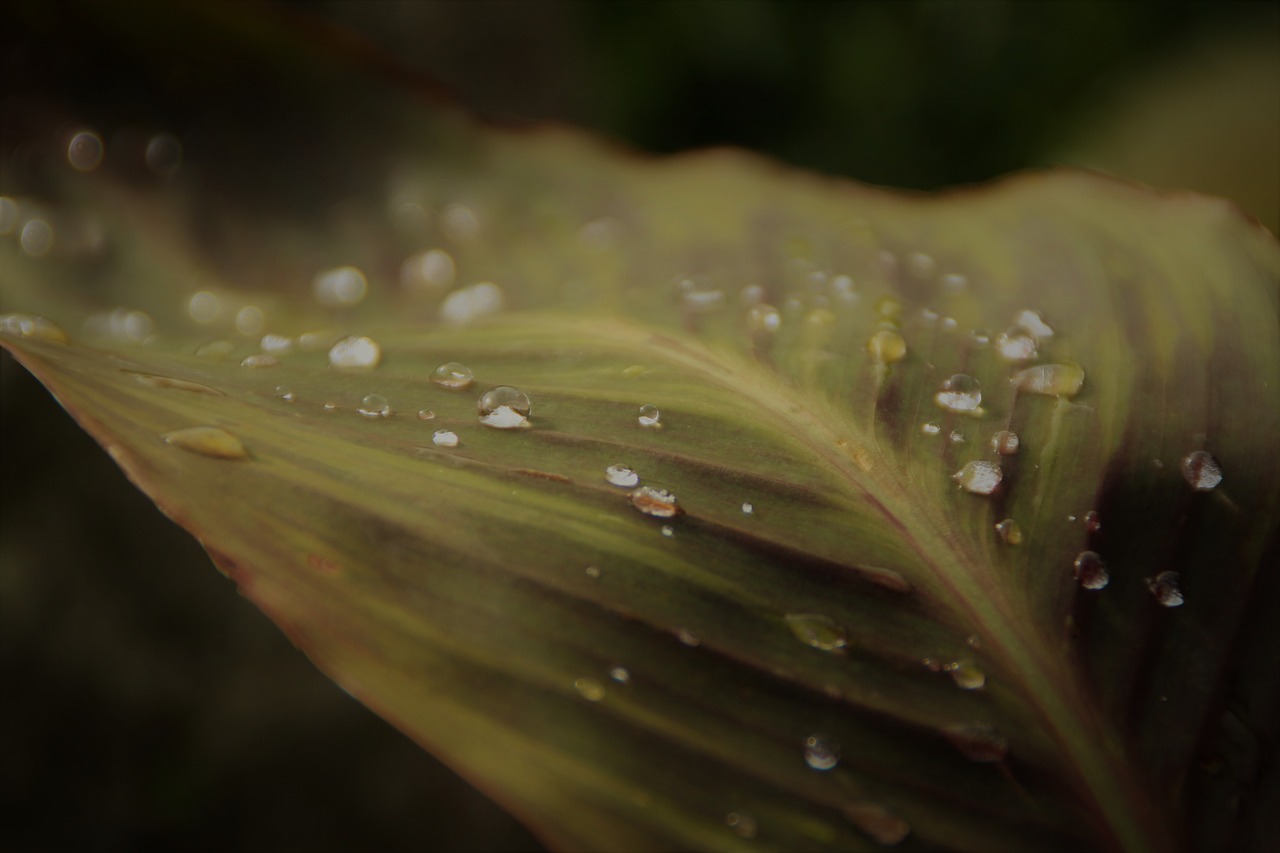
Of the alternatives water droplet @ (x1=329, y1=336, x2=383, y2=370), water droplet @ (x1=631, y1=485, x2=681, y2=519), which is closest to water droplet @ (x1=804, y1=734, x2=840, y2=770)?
water droplet @ (x1=631, y1=485, x2=681, y2=519)

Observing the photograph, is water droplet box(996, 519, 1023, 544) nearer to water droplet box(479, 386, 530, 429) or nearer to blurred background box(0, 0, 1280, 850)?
water droplet box(479, 386, 530, 429)

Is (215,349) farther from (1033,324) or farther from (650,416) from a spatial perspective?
(1033,324)

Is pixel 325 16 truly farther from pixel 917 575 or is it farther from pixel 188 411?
pixel 917 575

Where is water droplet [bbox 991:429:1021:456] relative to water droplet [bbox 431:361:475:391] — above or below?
above

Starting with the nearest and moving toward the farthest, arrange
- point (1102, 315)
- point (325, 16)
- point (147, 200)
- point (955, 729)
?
point (955, 729) < point (1102, 315) < point (147, 200) < point (325, 16)

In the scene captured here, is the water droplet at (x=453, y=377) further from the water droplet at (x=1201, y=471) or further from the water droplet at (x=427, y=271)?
the water droplet at (x=1201, y=471)

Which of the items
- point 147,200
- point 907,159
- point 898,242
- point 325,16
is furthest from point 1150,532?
point 325,16

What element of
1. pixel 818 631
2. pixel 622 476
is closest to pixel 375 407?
pixel 622 476
